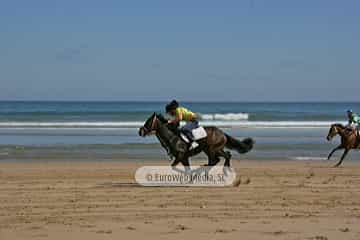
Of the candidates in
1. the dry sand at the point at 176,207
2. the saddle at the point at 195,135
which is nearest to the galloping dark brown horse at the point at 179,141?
the saddle at the point at 195,135

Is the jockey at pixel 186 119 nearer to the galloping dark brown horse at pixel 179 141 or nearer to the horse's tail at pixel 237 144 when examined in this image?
the galloping dark brown horse at pixel 179 141

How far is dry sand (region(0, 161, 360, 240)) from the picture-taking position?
9164mm

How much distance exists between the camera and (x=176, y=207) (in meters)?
11.4

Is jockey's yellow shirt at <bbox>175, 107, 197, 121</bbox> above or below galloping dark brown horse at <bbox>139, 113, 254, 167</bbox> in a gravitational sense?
above

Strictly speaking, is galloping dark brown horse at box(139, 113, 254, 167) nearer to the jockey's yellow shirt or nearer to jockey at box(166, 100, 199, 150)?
jockey at box(166, 100, 199, 150)

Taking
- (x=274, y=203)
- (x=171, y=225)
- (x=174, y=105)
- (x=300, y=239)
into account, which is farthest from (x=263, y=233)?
(x=174, y=105)

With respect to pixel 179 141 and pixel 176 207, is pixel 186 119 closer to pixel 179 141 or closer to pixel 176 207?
pixel 179 141

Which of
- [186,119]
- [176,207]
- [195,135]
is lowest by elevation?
[176,207]

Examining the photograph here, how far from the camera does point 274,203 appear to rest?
11875mm

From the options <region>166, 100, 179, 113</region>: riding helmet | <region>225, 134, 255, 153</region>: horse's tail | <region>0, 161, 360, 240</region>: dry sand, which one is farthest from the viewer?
<region>225, 134, 255, 153</region>: horse's tail

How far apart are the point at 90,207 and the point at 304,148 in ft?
58.1

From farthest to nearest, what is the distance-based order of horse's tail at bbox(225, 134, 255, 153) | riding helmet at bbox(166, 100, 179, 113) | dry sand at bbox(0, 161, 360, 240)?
horse's tail at bbox(225, 134, 255, 153)
riding helmet at bbox(166, 100, 179, 113)
dry sand at bbox(0, 161, 360, 240)

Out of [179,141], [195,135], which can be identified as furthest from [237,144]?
[179,141]

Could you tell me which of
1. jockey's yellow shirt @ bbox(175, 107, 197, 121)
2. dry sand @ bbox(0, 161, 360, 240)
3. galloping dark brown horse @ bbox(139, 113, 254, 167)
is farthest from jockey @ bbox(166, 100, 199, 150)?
dry sand @ bbox(0, 161, 360, 240)
